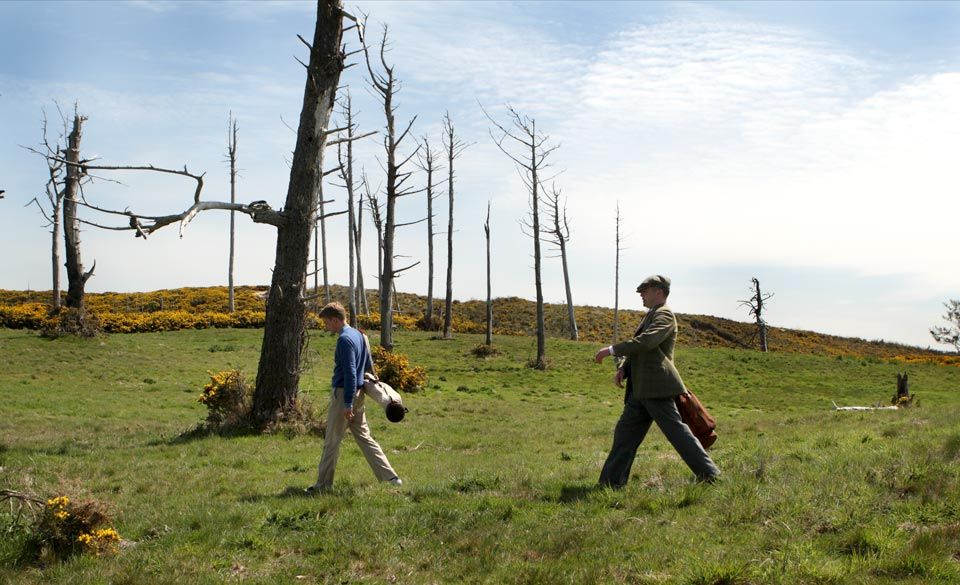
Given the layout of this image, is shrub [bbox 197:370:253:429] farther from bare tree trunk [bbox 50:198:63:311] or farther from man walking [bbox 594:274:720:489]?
bare tree trunk [bbox 50:198:63:311]

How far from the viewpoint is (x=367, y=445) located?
29.3 ft

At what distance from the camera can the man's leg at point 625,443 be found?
792cm

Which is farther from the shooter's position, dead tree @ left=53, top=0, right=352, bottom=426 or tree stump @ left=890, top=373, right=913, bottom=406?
tree stump @ left=890, top=373, right=913, bottom=406

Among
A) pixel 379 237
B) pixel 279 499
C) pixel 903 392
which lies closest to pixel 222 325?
pixel 379 237

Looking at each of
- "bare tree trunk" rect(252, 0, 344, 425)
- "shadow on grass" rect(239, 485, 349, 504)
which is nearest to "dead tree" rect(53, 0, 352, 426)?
"bare tree trunk" rect(252, 0, 344, 425)

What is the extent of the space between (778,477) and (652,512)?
1.72m

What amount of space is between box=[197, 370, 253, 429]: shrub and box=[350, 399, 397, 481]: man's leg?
607cm

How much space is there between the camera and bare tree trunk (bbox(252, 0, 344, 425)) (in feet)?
45.9

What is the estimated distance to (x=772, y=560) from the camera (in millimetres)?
5391

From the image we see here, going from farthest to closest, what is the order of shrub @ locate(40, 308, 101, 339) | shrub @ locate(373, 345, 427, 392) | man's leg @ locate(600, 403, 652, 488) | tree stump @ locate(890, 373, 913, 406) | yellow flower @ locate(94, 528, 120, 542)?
shrub @ locate(40, 308, 101, 339), shrub @ locate(373, 345, 427, 392), tree stump @ locate(890, 373, 913, 406), man's leg @ locate(600, 403, 652, 488), yellow flower @ locate(94, 528, 120, 542)

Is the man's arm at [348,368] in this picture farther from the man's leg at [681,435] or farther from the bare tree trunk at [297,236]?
the bare tree trunk at [297,236]

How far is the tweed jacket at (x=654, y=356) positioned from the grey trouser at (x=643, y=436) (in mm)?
119

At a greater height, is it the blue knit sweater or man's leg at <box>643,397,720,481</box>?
the blue knit sweater

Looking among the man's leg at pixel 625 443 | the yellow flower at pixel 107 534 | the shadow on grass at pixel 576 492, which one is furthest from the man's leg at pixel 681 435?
the yellow flower at pixel 107 534
